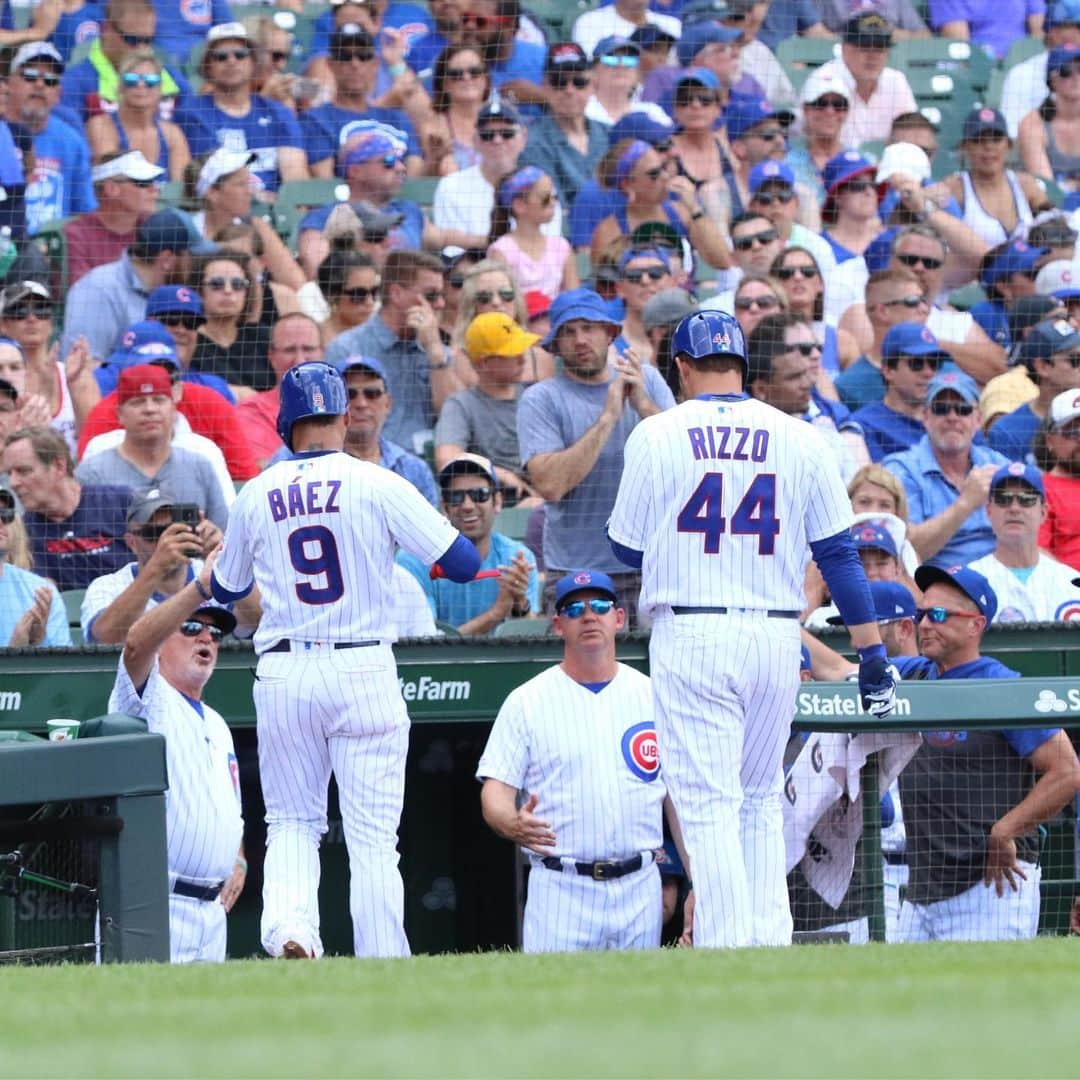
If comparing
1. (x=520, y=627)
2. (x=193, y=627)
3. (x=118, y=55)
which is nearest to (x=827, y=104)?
(x=118, y=55)

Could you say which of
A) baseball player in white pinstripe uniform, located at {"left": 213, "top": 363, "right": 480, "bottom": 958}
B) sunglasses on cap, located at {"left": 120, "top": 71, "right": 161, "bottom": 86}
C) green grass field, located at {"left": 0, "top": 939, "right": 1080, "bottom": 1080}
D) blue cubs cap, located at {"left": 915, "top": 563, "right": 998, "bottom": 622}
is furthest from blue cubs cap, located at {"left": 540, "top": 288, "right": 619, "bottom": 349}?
green grass field, located at {"left": 0, "top": 939, "right": 1080, "bottom": 1080}

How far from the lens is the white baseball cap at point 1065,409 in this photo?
894 centimetres

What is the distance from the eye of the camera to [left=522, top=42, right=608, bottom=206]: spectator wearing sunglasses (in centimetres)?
1149

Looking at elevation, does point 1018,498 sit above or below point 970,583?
above

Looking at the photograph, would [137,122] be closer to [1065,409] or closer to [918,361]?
[918,361]

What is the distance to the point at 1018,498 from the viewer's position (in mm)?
8320

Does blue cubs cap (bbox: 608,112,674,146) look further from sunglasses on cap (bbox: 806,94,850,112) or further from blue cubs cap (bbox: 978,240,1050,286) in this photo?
blue cubs cap (bbox: 978,240,1050,286)

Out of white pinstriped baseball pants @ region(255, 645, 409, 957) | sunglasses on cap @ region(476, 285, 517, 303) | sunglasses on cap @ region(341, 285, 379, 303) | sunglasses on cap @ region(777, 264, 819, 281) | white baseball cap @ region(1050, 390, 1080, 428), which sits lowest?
white pinstriped baseball pants @ region(255, 645, 409, 957)

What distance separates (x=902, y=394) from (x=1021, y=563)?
150cm

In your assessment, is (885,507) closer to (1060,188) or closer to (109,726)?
(109,726)

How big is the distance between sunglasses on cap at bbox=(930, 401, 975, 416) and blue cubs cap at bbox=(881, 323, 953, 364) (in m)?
0.53

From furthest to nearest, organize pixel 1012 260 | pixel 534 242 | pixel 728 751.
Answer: pixel 1012 260 → pixel 534 242 → pixel 728 751

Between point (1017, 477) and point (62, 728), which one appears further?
point (1017, 477)

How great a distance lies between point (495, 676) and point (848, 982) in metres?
3.25
